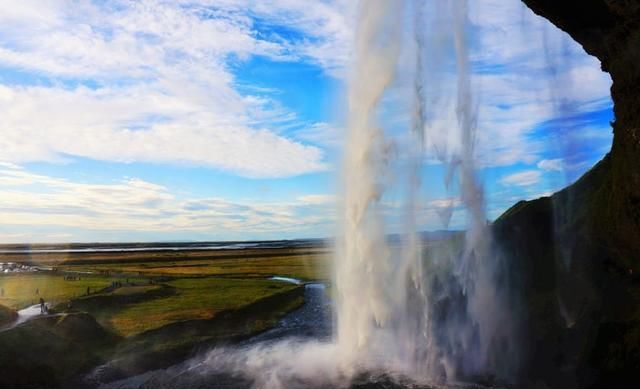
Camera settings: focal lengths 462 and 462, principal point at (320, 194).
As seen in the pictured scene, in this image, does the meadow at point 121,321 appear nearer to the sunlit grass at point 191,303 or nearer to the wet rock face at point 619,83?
the sunlit grass at point 191,303

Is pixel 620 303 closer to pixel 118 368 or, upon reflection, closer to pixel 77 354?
pixel 118 368

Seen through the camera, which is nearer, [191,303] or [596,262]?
[596,262]

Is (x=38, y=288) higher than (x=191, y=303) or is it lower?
higher

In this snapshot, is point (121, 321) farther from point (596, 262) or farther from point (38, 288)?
point (596, 262)

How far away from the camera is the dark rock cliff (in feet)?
86.8

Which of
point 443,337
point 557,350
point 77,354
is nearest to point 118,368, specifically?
point 77,354

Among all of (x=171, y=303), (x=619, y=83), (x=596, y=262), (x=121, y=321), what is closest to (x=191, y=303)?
(x=171, y=303)

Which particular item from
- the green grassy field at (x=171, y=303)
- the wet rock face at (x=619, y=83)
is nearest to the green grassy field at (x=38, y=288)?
the green grassy field at (x=171, y=303)

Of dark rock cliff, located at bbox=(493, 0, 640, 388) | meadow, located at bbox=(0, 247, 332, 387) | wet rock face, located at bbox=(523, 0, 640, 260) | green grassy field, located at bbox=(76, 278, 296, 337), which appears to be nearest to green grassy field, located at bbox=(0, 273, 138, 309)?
meadow, located at bbox=(0, 247, 332, 387)

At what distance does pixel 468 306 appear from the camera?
4050 centimetres

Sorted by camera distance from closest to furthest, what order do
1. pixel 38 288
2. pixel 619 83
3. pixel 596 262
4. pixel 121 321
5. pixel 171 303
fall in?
pixel 619 83 → pixel 596 262 → pixel 121 321 → pixel 171 303 → pixel 38 288

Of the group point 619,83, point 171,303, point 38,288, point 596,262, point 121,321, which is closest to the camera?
point 619,83

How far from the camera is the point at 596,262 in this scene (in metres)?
34.1

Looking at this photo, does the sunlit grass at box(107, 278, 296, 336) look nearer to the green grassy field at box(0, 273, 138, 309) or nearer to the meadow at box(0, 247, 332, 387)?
the meadow at box(0, 247, 332, 387)
